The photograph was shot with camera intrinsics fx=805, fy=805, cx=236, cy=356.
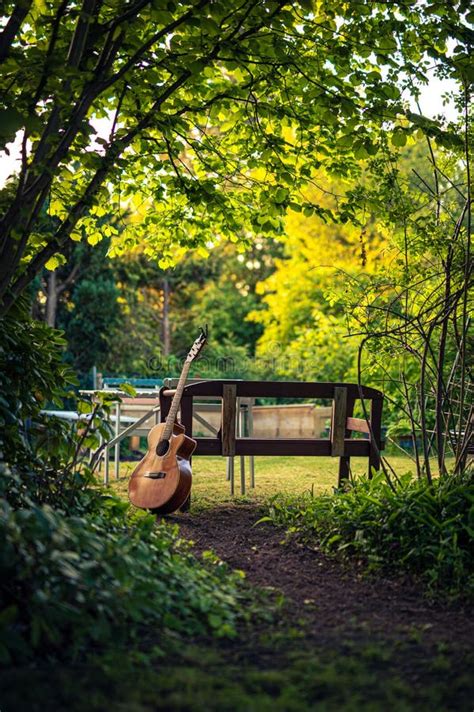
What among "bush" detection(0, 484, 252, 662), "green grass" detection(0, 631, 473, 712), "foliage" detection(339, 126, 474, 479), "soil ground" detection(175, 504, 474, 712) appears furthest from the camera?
"foliage" detection(339, 126, 474, 479)

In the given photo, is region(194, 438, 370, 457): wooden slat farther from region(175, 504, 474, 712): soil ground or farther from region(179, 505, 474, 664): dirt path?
region(175, 504, 474, 712): soil ground

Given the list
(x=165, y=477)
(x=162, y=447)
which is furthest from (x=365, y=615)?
(x=162, y=447)

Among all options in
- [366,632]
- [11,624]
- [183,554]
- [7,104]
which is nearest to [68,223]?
[7,104]

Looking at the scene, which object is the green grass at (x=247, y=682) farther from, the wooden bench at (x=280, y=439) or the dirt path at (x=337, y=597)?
the wooden bench at (x=280, y=439)

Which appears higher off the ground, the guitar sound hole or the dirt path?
the guitar sound hole

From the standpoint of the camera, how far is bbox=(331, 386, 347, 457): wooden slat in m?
6.38

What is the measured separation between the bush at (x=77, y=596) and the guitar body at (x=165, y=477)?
88.3 inches

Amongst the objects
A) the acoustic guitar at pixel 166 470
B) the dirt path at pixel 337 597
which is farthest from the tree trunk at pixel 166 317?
the dirt path at pixel 337 597

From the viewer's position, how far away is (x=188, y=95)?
5.27 metres

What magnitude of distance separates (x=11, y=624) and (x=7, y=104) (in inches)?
98.8

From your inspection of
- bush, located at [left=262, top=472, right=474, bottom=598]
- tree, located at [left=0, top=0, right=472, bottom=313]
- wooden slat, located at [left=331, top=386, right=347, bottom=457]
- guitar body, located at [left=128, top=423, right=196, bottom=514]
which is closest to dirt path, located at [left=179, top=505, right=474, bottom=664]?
bush, located at [left=262, top=472, right=474, bottom=598]

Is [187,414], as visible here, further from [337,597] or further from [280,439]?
[337,597]

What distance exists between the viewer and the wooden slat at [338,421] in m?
6.38

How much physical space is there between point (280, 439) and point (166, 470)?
0.99 m
